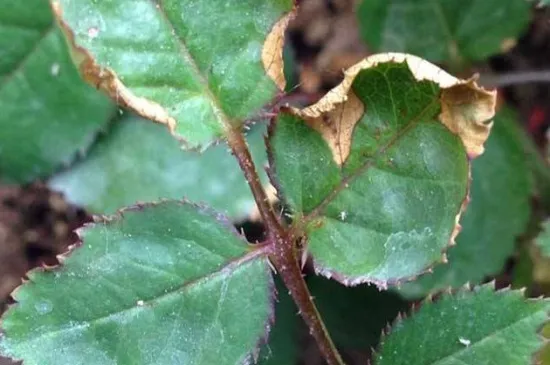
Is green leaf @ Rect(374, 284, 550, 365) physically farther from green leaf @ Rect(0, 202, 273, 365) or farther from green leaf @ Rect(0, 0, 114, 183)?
green leaf @ Rect(0, 0, 114, 183)

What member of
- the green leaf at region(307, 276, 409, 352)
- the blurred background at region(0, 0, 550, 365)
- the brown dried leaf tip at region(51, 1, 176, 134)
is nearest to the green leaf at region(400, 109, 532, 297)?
the blurred background at region(0, 0, 550, 365)

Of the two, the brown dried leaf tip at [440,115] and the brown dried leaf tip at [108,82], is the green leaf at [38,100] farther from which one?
the brown dried leaf tip at [440,115]

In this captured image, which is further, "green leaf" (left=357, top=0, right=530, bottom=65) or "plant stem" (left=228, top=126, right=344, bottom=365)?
"green leaf" (left=357, top=0, right=530, bottom=65)

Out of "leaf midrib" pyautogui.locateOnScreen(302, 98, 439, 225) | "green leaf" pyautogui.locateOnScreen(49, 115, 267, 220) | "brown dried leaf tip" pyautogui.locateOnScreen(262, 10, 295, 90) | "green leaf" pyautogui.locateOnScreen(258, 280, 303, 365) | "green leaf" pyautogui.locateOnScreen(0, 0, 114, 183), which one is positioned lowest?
"leaf midrib" pyautogui.locateOnScreen(302, 98, 439, 225)

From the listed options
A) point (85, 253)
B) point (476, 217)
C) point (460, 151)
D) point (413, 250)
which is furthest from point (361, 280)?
point (476, 217)

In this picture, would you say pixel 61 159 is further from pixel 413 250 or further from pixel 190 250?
pixel 413 250

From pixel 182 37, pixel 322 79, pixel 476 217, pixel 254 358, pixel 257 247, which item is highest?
pixel 322 79

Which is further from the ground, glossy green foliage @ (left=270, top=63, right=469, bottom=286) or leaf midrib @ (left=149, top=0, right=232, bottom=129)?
leaf midrib @ (left=149, top=0, right=232, bottom=129)
